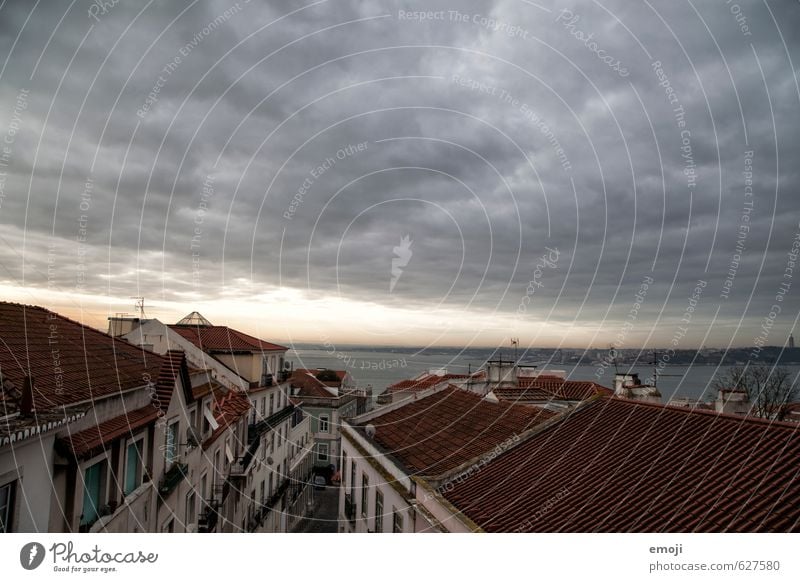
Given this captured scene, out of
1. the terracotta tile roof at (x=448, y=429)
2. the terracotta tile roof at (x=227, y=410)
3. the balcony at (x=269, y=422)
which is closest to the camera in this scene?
the terracotta tile roof at (x=448, y=429)

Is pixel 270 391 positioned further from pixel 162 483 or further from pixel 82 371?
pixel 82 371

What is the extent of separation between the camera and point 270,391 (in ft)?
71.6

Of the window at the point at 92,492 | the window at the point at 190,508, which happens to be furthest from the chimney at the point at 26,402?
the window at the point at 190,508

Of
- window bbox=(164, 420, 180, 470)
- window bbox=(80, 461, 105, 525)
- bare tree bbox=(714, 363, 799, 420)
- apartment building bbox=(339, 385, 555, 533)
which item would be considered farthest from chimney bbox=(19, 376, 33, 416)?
bare tree bbox=(714, 363, 799, 420)

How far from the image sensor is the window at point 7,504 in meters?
4.80

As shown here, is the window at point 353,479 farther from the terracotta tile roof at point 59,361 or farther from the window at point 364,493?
the terracotta tile roof at point 59,361

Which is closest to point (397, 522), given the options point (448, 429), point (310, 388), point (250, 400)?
point (448, 429)

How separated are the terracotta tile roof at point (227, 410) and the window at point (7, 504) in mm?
7287

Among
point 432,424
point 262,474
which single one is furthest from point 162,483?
point 262,474

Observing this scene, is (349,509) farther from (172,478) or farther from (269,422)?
(269,422)

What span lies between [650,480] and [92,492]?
785 centimetres

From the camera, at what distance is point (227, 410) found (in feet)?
49.0

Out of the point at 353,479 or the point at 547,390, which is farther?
the point at 547,390
